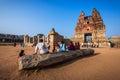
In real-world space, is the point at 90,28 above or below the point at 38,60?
above

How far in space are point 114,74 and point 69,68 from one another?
207cm

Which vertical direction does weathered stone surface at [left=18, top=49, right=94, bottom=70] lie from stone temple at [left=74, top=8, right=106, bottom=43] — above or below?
below

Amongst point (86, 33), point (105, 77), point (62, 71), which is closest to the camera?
point (105, 77)

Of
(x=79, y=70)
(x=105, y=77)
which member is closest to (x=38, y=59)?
(x=79, y=70)

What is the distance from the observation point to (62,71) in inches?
195

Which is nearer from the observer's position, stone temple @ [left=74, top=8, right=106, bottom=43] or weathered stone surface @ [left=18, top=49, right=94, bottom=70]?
weathered stone surface @ [left=18, top=49, right=94, bottom=70]

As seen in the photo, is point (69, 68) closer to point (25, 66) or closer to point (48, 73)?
point (48, 73)

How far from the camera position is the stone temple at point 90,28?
33.0 meters

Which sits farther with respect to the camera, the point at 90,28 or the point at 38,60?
→ the point at 90,28

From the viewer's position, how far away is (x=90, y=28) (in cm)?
3591

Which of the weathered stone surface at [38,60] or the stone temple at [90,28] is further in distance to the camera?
the stone temple at [90,28]

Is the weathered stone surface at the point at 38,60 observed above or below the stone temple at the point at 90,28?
below

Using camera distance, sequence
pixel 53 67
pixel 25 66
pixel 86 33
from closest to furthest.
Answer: pixel 25 66, pixel 53 67, pixel 86 33

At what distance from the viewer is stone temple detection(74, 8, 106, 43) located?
108ft
